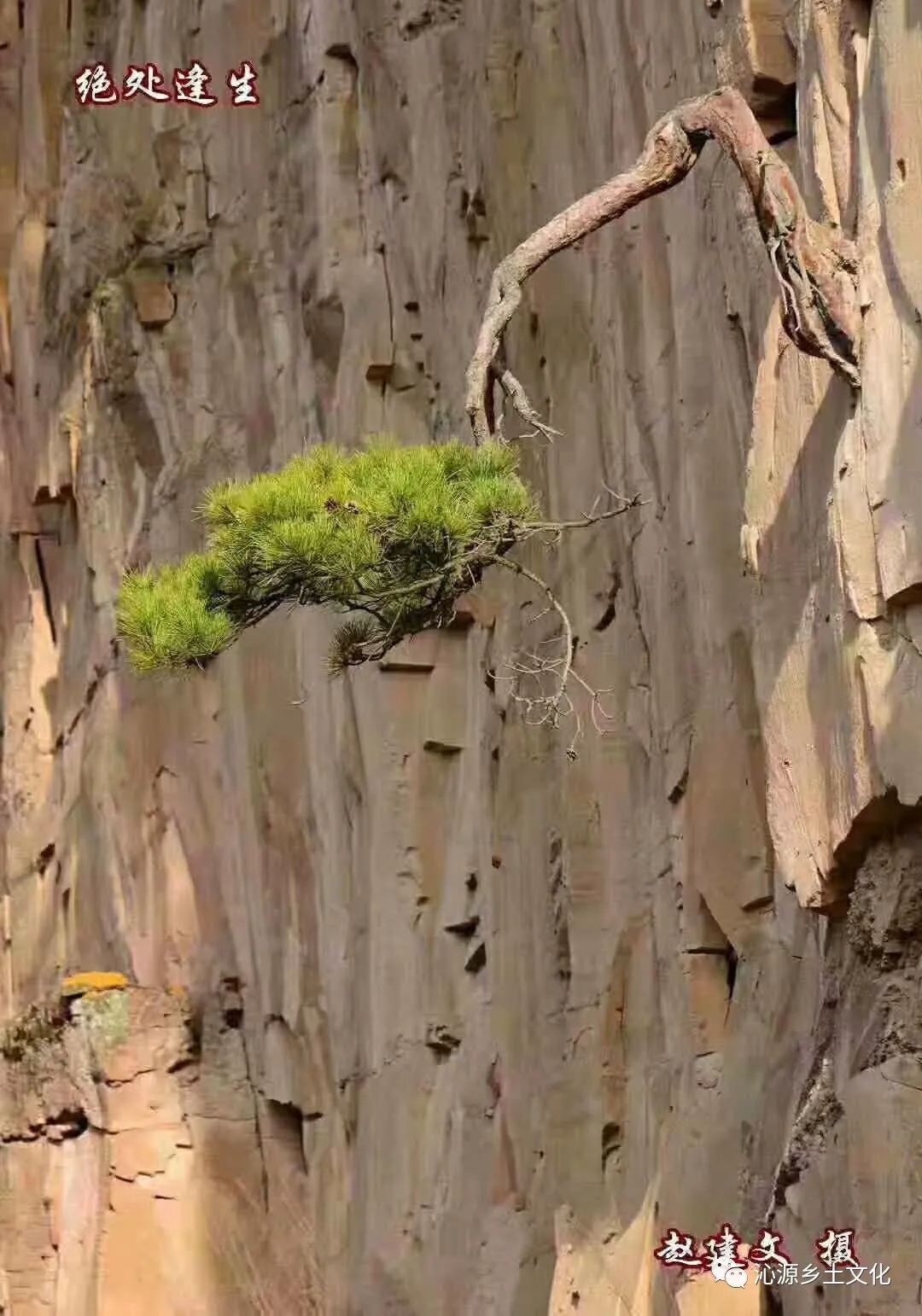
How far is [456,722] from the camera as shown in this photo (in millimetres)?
11102

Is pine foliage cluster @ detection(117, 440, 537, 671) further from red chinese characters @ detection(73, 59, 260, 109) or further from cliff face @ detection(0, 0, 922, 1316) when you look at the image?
red chinese characters @ detection(73, 59, 260, 109)

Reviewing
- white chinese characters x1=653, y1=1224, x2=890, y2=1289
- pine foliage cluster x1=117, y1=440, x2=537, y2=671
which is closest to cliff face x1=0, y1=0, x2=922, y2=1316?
→ white chinese characters x1=653, y1=1224, x2=890, y2=1289

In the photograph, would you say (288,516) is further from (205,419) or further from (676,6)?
(205,419)

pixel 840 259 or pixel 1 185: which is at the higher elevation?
pixel 1 185

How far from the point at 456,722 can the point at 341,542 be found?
4.97m

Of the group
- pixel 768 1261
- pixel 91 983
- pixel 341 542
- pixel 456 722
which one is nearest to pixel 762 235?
pixel 341 542

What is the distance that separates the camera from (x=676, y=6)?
348 inches

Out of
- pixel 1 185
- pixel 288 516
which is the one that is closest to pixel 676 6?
pixel 288 516

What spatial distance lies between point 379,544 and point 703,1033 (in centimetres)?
273

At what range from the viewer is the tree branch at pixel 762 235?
6.10 metres

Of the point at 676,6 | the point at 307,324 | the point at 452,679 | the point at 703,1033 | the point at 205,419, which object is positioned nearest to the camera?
the point at 703,1033

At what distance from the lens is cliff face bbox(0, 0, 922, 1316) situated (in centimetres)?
619

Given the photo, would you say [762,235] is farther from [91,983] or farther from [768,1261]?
[91,983]

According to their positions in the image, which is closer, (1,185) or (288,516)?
(288,516)
